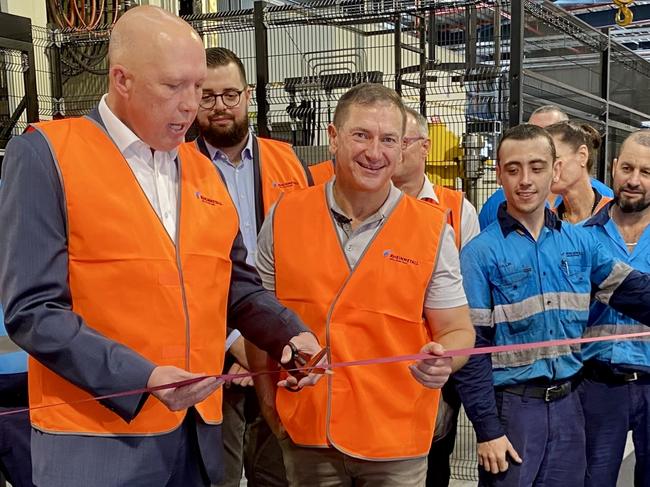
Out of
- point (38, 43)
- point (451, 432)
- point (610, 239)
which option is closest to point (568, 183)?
point (610, 239)

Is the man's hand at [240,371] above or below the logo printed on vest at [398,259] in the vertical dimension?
below

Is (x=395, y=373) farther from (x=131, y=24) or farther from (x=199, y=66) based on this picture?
(x=131, y=24)

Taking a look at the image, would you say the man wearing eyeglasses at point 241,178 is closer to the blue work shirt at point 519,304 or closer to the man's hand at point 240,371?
the man's hand at point 240,371

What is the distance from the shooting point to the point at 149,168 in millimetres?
1578

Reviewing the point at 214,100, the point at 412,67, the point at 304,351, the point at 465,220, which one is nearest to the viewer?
the point at 304,351

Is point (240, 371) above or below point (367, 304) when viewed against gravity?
below

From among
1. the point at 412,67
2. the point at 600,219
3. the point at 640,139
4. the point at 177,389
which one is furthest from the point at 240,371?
the point at 412,67

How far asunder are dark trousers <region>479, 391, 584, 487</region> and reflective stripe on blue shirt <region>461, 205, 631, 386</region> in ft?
0.28

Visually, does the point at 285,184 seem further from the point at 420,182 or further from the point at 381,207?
the point at 420,182

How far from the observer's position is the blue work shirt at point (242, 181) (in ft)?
8.27

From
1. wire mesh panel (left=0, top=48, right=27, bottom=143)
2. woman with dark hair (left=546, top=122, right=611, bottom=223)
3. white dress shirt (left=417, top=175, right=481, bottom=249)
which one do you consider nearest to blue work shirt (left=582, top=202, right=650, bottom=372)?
white dress shirt (left=417, top=175, right=481, bottom=249)

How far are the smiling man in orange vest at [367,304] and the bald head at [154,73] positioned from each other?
0.56 meters

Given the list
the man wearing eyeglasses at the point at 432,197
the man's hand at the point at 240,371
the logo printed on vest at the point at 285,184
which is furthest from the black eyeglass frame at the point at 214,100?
the man's hand at the point at 240,371

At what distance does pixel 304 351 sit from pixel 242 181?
100 centimetres
